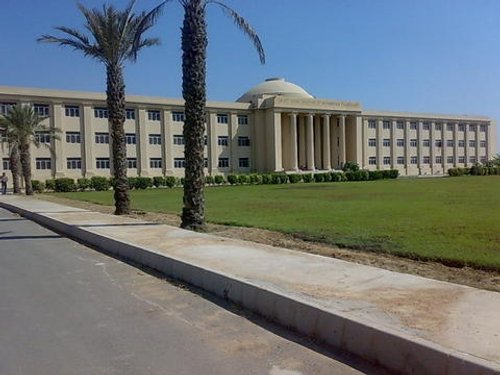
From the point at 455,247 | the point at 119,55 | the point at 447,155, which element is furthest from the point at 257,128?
the point at 455,247

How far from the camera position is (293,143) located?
86688 millimetres

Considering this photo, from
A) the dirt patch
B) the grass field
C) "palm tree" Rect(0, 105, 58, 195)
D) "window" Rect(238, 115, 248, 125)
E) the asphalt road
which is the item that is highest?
"window" Rect(238, 115, 248, 125)

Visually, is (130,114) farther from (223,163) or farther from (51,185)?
(51,185)

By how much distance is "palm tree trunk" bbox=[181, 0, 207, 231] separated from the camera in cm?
1614

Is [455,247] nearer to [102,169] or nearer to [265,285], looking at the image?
[265,285]

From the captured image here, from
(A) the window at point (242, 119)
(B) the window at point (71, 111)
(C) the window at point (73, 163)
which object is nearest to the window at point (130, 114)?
(B) the window at point (71, 111)

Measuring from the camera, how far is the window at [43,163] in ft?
220

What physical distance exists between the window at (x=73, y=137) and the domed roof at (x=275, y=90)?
3325cm

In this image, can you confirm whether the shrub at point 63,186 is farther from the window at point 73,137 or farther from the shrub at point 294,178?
the shrub at point 294,178

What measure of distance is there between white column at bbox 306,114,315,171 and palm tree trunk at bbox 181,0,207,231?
240ft

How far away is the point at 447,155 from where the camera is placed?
111 meters

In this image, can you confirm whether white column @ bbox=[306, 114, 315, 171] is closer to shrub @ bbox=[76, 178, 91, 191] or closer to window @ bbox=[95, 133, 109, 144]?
window @ bbox=[95, 133, 109, 144]

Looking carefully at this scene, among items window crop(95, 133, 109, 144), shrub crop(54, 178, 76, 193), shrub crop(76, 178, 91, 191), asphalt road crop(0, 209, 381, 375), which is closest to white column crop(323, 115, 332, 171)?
Result: window crop(95, 133, 109, 144)

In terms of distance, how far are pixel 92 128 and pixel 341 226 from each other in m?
61.2
